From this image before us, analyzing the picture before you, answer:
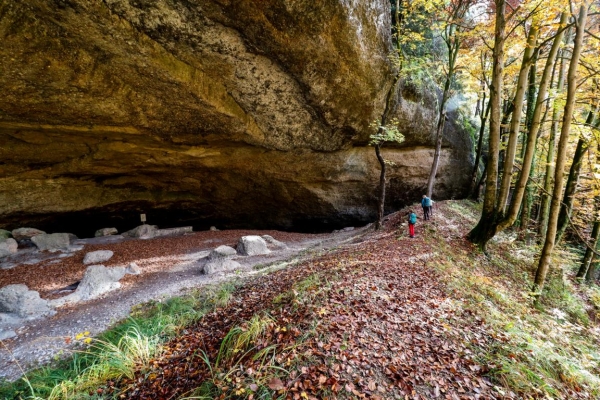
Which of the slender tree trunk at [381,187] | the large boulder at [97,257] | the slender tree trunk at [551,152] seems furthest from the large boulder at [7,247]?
the slender tree trunk at [551,152]

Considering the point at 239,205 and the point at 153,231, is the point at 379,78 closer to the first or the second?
the point at 239,205

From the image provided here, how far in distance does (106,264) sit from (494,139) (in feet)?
41.4

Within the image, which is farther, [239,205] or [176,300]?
[239,205]

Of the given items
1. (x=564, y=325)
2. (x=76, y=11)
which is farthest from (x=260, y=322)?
(x=76, y=11)

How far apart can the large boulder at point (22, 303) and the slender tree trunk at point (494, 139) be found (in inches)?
461

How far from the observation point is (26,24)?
6.30m

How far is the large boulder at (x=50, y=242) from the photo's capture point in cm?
1056

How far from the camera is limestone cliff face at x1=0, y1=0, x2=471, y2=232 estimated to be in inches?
278

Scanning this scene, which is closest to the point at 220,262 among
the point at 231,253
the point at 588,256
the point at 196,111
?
the point at 231,253

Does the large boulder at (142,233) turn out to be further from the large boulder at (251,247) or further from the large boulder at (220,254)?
the large boulder at (251,247)

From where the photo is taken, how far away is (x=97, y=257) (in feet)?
31.2

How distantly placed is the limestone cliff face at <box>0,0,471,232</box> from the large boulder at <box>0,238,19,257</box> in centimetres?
172

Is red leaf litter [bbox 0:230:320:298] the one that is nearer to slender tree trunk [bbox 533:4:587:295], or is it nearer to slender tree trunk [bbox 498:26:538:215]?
slender tree trunk [bbox 498:26:538:215]

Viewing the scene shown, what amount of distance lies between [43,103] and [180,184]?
6.84 metres
